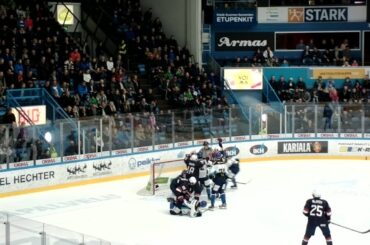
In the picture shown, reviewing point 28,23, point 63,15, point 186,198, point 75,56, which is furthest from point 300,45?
point 186,198

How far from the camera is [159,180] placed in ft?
59.9

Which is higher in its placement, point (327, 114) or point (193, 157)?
point (327, 114)

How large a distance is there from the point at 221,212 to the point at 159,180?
7.96ft

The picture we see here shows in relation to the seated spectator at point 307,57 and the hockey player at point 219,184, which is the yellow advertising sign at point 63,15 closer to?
the seated spectator at point 307,57

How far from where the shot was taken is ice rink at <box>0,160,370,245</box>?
1414 centimetres

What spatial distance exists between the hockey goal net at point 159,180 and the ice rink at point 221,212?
12.6 inches

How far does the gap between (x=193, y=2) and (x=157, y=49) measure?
3.17 m

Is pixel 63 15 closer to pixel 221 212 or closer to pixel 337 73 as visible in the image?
pixel 337 73

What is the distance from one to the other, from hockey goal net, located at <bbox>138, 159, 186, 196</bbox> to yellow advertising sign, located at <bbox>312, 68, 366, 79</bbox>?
1239 cm

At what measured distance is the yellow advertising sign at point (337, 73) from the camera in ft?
95.6

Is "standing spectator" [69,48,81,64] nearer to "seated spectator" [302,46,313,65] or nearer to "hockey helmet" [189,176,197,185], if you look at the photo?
"hockey helmet" [189,176,197,185]

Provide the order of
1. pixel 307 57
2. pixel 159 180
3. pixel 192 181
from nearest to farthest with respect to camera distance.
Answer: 1. pixel 192 181
2. pixel 159 180
3. pixel 307 57

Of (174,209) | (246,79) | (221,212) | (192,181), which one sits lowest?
(221,212)

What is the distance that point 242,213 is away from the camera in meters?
16.2
